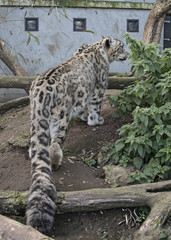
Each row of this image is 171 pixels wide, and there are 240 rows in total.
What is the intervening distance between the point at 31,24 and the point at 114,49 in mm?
6007

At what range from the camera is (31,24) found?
1194 cm

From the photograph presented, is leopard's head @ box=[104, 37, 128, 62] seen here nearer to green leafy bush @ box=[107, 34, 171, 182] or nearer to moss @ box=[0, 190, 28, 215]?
green leafy bush @ box=[107, 34, 171, 182]

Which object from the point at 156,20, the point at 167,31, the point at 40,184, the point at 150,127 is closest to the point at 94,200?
the point at 40,184

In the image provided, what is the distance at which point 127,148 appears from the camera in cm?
484

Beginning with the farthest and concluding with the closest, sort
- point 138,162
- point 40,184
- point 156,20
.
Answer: point 156,20
point 138,162
point 40,184

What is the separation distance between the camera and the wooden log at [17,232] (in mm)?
2671

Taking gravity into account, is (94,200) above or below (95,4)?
below

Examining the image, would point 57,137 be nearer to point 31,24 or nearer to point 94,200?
point 94,200

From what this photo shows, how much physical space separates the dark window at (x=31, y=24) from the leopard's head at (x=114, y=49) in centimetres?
589

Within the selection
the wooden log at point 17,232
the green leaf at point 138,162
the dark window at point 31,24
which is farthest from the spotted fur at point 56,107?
the dark window at point 31,24

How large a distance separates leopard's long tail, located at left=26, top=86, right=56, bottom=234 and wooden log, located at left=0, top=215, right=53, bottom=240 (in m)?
0.24

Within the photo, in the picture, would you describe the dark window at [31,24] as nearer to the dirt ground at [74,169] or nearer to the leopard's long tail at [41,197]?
the dirt ground at [74,169]

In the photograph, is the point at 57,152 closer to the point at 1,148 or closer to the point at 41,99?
the point at 41,99

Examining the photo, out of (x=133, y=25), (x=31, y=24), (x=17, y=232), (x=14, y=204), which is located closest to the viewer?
(x=17, y=232)
